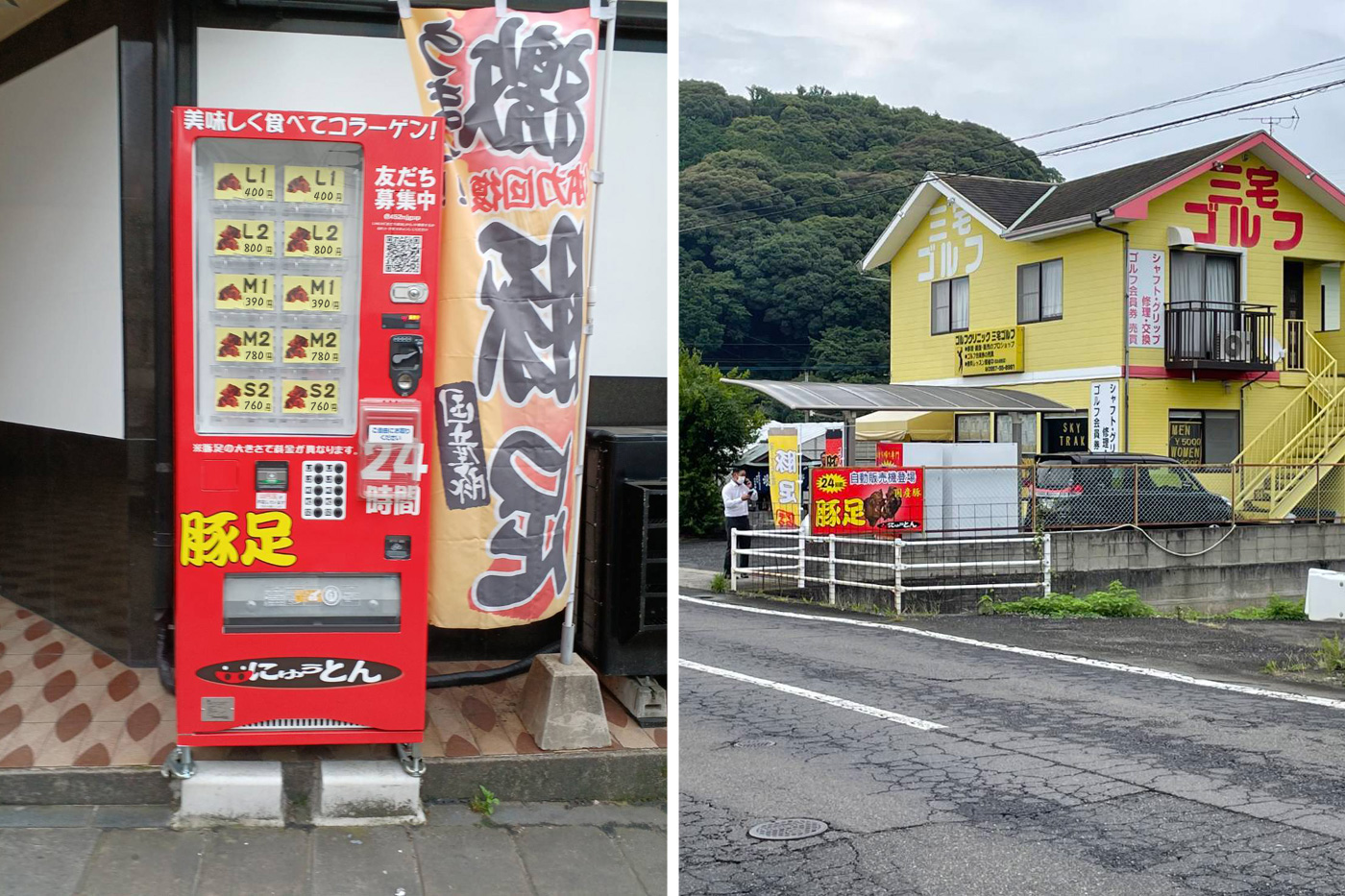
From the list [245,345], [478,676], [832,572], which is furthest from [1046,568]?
[245,345]

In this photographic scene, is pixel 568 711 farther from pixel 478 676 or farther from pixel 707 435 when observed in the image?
pixel 707 435

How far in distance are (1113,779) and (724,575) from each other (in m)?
8.67

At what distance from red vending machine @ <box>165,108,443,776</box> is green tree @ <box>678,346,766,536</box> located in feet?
34.3

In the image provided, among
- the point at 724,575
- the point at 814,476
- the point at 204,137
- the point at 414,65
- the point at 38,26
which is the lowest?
the point at 724,575

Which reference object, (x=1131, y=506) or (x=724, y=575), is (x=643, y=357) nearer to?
(x=724, y=575)

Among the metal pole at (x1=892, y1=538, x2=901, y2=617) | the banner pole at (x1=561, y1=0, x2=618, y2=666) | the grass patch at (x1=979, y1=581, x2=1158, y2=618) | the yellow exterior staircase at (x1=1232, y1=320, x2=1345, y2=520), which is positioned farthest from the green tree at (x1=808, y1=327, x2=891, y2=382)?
the yellow exterior staircase at (x1=1232, y1=320, x2=1345, y2=520)

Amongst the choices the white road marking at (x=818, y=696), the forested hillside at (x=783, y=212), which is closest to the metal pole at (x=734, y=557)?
the white road marking at (x=818, y=696)

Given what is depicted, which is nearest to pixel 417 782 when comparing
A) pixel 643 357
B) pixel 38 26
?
pixel 643 357

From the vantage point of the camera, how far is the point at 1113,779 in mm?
4836

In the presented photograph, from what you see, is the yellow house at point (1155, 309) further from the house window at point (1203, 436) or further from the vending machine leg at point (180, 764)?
the vending machine leg at point (180, 764)

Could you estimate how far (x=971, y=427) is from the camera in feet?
67.0

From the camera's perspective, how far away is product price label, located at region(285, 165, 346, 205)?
3.73 metres

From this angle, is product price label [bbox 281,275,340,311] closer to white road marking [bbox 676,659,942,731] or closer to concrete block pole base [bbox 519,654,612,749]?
concrete block pole base [bbox 519,654,612,749]

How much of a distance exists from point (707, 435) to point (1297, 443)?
34.3ft
